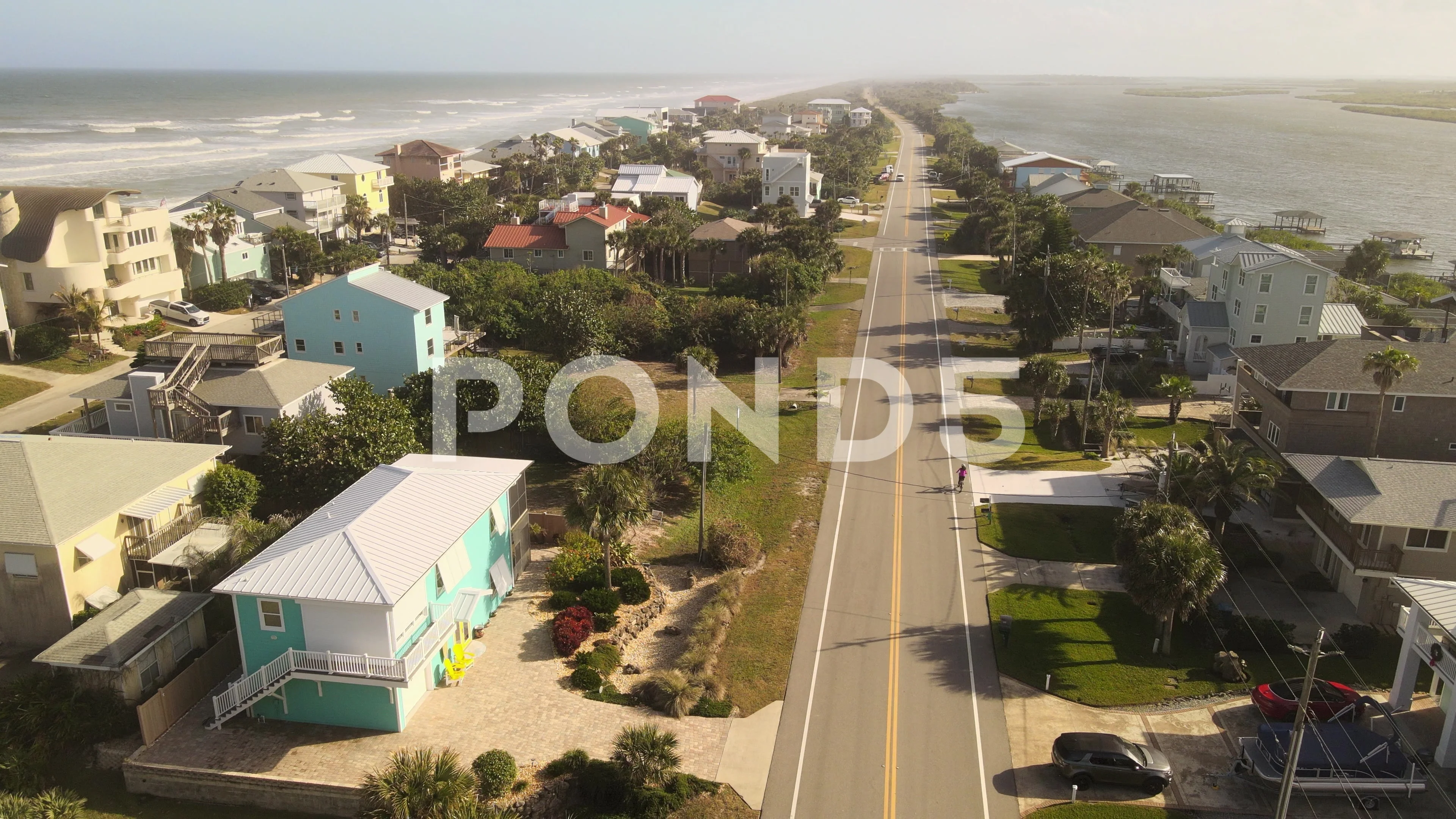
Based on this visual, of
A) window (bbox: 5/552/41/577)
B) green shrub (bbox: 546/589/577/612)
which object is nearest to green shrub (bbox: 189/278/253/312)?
window (bbox: 5/552/41/577)

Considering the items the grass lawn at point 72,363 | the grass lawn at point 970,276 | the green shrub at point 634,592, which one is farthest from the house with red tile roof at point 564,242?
the green shrub at point 634,592

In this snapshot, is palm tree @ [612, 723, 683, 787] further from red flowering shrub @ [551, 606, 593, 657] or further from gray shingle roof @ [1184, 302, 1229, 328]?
gray shingle roof @ [1184, 302, 1229, 328]

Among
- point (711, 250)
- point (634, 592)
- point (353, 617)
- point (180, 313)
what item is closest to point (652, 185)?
point (711, 250)

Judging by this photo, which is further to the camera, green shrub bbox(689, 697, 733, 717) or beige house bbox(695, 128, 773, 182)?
beige house bbox(695, 128, 773, 182)

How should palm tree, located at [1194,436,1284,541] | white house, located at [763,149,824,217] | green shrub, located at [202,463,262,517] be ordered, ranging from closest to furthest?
palm tree, located at [1194,436,1284,541] → green shrub, located at [202,463,262,517] → white house, located at [763,149,824,217]

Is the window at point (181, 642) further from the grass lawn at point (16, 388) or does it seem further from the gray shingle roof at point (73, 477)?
the grass lawn at point (16, 388)

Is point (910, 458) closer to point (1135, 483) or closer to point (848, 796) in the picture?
point (1135, 483)

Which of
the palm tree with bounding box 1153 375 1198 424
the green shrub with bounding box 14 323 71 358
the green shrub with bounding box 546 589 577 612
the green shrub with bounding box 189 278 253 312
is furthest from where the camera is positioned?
the green shrub with bounding box 189 278 253 312
